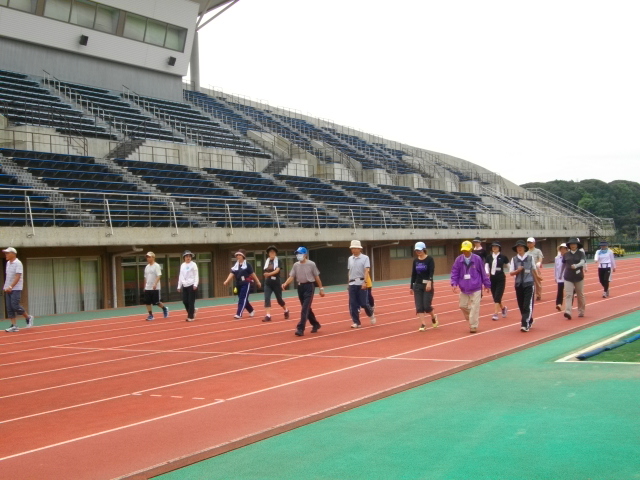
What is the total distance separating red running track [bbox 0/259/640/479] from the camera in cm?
709

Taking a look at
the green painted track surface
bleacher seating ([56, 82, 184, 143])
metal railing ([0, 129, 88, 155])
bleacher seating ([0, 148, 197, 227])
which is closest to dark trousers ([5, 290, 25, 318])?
bleacher seating ([0, 148, 197, 227])

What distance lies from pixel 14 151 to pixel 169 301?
7791mm

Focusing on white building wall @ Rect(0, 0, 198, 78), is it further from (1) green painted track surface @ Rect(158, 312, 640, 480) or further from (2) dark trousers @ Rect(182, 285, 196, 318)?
(1) green painted track surface @ Rect(158, 312, 640, 480)

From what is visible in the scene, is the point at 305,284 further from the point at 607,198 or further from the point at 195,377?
the point at 607,198

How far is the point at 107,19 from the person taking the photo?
4119cm

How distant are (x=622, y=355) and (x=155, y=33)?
→ 3790 cm

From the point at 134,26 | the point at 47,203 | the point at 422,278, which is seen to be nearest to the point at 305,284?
the point at 422,278

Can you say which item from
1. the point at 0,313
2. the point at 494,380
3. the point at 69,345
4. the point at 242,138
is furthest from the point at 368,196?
the point at 494,380

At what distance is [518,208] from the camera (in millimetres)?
64125

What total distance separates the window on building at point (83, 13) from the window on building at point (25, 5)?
2065mm

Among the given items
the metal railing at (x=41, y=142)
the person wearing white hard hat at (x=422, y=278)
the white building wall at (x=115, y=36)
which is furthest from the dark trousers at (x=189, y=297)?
the white building wall at (x=115, y=36)

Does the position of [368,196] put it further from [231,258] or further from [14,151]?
[14,151]

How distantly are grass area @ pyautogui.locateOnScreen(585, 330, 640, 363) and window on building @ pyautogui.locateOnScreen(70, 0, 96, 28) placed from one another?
34.9 meters

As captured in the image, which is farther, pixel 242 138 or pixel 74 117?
pixel 242 138
